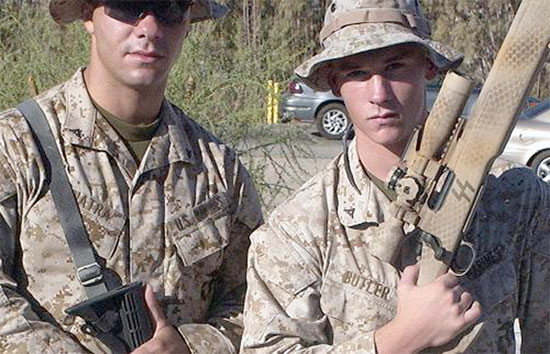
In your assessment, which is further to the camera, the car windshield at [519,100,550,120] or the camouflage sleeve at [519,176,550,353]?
the car windshield at [519,100,550,120]

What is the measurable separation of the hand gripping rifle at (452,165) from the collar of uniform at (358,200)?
7.3 inches

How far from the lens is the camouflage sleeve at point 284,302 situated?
2541 millimetres

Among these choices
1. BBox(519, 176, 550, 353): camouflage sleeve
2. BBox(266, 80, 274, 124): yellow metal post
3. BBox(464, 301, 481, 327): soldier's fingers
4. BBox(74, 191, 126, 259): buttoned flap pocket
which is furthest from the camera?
BBox(266, 80, 274, 124): yellow metal post

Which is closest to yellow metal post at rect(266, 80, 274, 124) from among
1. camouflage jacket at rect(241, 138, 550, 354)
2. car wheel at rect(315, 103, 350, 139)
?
camouflage jacket at rect(241, 138, 550, 354)

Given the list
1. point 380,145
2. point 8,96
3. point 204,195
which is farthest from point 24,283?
point 8,96

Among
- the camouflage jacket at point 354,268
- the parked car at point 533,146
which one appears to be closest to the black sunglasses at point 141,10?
the camouflage jacket at point 354,268

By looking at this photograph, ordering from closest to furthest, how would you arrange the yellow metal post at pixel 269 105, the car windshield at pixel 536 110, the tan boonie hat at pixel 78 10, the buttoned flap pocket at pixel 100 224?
the buttoned flap pocket at pixel 100 224
the tan boonie hat at pixel 78 10
the yellow metal post at pixel 269 105
the car windshield at pixel 536 110

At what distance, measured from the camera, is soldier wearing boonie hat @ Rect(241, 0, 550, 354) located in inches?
101

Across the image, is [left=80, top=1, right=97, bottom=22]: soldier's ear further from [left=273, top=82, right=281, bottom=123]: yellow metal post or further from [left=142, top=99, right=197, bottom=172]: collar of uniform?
[left=273, top=82, right=281, bottom=123]: yellow metal post

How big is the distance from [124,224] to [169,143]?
0.94ft

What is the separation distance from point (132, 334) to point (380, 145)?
2.84 ft

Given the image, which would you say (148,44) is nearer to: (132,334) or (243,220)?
(243,220)

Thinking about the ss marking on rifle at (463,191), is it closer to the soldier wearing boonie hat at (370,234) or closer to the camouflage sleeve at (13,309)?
the soldier wearing boonie hat at (370,234)

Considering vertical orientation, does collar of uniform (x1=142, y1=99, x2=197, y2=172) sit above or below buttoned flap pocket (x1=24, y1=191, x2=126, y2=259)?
above
